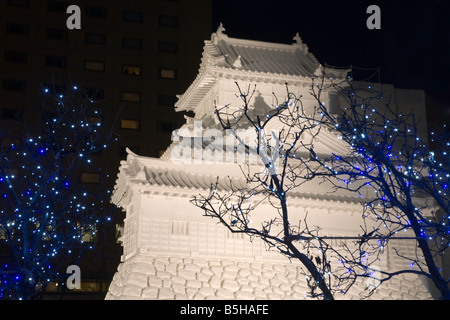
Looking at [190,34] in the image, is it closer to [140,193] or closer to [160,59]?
[160,59]

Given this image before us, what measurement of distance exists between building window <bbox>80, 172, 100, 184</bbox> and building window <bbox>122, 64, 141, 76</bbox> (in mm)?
8698

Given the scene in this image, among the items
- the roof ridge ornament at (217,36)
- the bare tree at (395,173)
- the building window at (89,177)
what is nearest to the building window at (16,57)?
the building window at (89,177)

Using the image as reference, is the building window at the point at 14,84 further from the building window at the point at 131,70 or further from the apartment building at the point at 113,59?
the building window at the point at 131,70

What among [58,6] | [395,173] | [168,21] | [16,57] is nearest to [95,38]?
[58,6]

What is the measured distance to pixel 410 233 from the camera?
22578 mm

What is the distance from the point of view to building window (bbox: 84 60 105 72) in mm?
44031

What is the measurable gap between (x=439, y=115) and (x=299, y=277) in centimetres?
1597

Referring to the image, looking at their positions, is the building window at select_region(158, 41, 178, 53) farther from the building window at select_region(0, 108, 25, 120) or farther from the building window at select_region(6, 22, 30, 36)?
the building window at select_region(0, 108, 25, 120)

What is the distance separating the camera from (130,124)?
1730 inches

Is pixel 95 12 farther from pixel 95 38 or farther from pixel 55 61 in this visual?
pixel 55 61

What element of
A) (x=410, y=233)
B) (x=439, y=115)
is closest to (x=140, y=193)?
(x=410, y=233)

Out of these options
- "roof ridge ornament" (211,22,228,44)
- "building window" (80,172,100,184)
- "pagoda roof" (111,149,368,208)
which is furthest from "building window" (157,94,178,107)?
"pagoda roof" (111,149,368,208)
